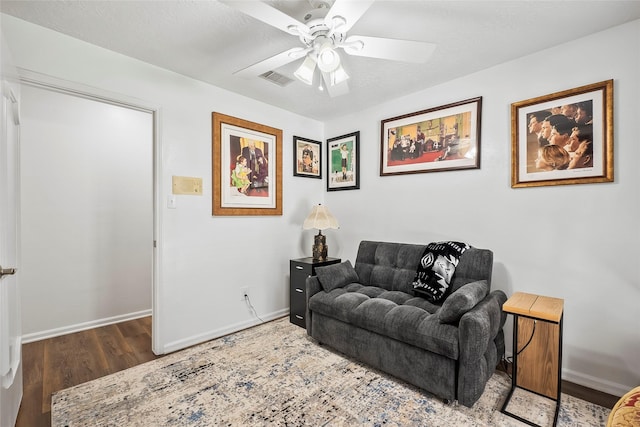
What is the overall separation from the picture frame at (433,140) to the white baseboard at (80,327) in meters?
3.34

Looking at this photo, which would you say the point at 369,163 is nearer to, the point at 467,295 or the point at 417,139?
the point at 417,139

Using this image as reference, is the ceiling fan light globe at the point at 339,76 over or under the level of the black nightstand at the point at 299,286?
over

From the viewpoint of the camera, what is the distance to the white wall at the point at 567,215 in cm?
194

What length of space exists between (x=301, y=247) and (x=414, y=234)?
4.73ft

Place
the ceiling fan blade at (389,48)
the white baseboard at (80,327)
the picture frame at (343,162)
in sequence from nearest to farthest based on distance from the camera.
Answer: the ceiling fan blade at (389,48)
the white baseboard at (80,327)
the picture frame at (343,162)

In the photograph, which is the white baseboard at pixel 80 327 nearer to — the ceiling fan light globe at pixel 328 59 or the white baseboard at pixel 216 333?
the white baseboard at pixel 216 333

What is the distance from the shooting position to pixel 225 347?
2.67 m

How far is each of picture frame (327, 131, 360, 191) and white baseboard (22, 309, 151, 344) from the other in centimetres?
281

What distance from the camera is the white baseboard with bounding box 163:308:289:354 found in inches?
103

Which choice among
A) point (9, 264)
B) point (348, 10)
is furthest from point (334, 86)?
point (9, 264)

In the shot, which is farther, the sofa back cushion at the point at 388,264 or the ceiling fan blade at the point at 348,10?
the sofa back cushion at the point at 388,264

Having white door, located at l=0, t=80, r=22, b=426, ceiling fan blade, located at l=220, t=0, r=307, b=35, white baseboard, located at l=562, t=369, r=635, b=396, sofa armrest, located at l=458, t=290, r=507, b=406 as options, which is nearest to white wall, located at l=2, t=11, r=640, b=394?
white baseboard, located at l=562, t=369, r=635, b=396

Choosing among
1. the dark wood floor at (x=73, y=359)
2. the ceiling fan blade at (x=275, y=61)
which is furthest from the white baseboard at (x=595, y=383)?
the dark wood floor at (x=73, y=359)

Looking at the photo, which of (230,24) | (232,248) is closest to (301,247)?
(232,248)
